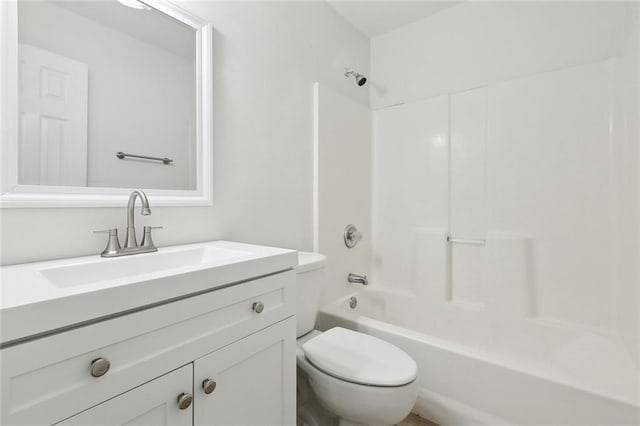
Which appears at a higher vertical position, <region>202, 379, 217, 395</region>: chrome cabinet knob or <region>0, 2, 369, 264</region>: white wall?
<region>0, 2, 369, 264</region>: white wall

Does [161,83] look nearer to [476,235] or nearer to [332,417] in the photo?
[332,417]

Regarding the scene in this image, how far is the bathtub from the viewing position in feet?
3.32

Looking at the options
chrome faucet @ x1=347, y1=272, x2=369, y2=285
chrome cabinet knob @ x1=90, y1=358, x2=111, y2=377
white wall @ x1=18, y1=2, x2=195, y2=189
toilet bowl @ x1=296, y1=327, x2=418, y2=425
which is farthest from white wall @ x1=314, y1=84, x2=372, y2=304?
chrome cabinet knob @ x1=90, y1=358, x2=111, y2=377

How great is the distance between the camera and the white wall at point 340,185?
182cm

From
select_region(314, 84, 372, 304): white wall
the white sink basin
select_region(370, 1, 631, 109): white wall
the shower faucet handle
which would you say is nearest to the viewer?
the white sink basin

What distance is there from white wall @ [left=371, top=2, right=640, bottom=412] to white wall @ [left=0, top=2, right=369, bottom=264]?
2.49ft

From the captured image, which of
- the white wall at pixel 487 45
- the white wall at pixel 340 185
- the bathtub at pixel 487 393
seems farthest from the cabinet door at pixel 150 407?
the white wall at pixel 487 45

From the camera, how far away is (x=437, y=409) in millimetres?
1307

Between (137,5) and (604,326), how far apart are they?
2.51 metres

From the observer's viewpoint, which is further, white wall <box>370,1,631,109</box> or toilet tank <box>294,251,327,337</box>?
white wall <box>370,1,631,109</box>

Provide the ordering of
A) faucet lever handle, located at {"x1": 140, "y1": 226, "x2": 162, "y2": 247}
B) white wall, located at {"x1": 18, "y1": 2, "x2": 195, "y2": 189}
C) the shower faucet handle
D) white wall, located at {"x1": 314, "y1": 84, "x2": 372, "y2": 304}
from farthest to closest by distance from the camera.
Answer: the shower faucet handle < white wall, located at {"x1": 314, "y1": 84, "x2": 372, "y2": 304} < faucet lever handle, located at {"x1": 140, "y1": 226, "x2": 162, "y2": 247} < white wall, located at {"x1": 18, "y1": 2, "x2": 195, "y2": 189}

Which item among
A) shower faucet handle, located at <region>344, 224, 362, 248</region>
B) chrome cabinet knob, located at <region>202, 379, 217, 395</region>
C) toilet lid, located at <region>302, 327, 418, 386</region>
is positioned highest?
shower faucet handle, located at <region>344, 224, 362, 248</region>

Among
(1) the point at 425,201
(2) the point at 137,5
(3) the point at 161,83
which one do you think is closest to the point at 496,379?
(1) the point at 425,201

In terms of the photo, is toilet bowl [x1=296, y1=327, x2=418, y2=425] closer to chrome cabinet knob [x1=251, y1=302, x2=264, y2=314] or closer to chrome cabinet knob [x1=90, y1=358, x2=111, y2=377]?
chrome cabinet knob [x1=251, y1=302, x2=264, y2=314]
